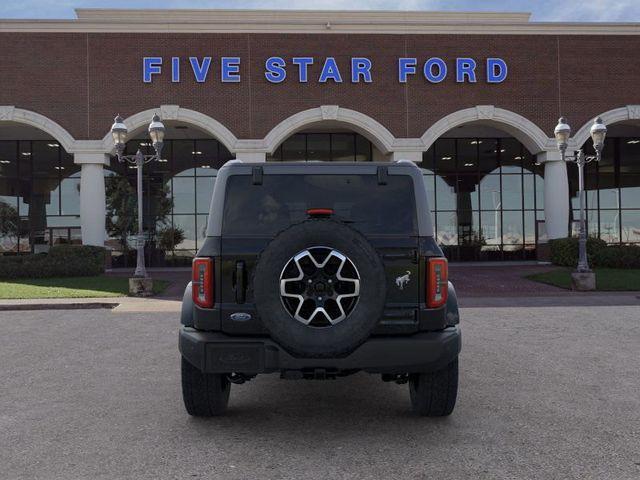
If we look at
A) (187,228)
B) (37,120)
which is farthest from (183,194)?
(37,120)

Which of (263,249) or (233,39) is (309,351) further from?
(233,39)

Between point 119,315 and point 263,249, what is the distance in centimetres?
914

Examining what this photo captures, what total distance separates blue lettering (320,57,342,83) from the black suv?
20130 mm

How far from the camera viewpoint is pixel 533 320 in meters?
10.9

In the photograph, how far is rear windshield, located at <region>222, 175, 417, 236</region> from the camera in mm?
4305

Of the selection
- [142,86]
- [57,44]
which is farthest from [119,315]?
[57,44]

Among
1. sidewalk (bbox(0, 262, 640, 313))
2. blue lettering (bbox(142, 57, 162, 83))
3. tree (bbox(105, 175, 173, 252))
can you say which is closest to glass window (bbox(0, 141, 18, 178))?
tree (bbox(105, 175, 173, 252))

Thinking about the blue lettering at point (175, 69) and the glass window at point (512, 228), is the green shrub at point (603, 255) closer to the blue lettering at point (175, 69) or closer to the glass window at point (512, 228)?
the glass window at point (512, 228)

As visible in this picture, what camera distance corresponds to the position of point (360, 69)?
23688 millimetres

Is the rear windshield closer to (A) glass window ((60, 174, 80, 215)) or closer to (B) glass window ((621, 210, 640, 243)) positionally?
(A) glass window ((60, 174, 80, 215))

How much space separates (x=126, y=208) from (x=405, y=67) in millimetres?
16044

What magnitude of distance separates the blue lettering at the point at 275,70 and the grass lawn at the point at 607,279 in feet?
42.8

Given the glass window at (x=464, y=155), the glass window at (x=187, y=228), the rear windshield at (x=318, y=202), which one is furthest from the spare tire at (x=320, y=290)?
the glass window at (x=464, y=155)

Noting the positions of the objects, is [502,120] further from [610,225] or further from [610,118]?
[610,225]
